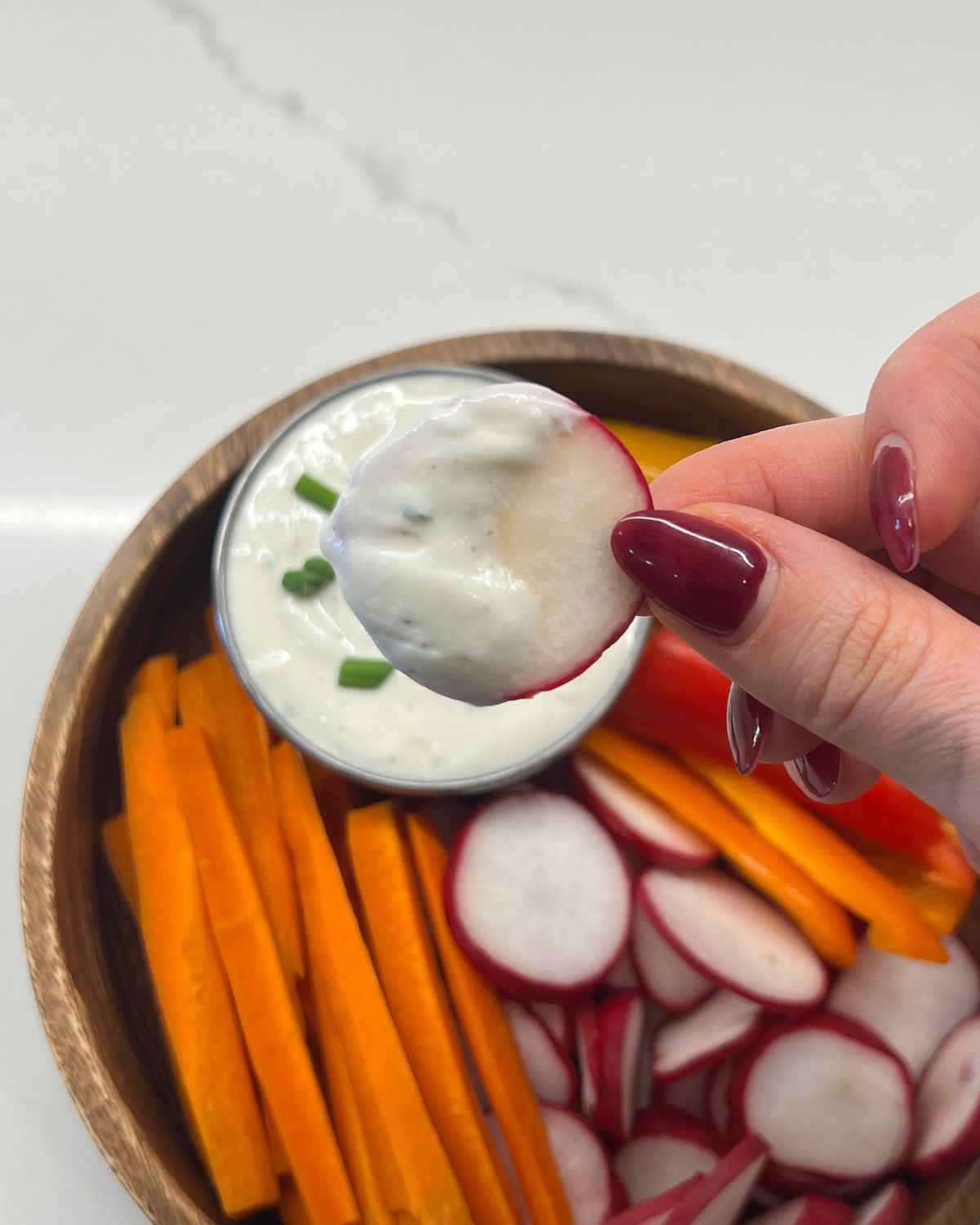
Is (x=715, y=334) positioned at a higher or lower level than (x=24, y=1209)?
higher

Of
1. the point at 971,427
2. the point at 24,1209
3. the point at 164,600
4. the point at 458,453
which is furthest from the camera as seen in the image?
the point at 164,600

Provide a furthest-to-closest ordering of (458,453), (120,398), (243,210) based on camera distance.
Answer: (243,210)
(120,398)
(458,453)

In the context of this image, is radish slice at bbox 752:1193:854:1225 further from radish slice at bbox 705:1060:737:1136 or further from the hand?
the hand

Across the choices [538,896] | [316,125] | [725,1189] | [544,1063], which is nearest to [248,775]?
[538,896]

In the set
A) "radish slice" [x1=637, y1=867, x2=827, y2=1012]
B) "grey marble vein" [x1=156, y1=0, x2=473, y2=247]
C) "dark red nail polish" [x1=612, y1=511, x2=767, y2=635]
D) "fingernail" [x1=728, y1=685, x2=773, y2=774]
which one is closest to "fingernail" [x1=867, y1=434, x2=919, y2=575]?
"dark red nail polish" [x1=612, y1=511, x2=767, y2=635]

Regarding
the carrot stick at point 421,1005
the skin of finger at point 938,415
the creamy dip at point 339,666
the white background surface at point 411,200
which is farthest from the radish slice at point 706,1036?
the white background surface at point 411,200

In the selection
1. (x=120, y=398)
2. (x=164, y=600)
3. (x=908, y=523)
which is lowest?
(x=164, y=600)

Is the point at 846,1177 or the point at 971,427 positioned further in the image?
the point at 846,1177

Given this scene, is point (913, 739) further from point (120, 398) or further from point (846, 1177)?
point (120, 398)

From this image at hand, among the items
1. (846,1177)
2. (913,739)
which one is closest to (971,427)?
(913,739)
